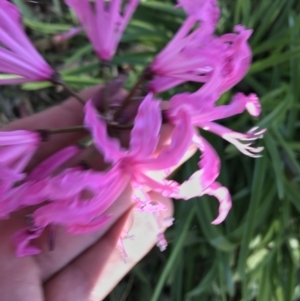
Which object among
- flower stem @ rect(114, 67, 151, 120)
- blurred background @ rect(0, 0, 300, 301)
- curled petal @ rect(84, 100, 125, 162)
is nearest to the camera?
curled petal @ rect(84, 100, 125, 162)

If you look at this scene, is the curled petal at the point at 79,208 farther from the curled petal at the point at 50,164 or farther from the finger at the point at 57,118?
the finger at the point at 57,118

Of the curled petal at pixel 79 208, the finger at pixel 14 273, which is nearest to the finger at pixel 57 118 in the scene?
the finger at pixel 14 273

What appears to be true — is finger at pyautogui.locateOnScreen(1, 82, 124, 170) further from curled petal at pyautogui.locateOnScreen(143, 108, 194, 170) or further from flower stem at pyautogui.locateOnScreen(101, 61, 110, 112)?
curled petal at pyautogui.locateOnScreen(143, 108, 194, 170)

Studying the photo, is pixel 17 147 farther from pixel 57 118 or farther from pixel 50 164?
pixel 57 118

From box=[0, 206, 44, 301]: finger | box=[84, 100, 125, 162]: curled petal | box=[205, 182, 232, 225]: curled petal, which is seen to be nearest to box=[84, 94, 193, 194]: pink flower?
box=[84, 100, 125, 162]: curled petal

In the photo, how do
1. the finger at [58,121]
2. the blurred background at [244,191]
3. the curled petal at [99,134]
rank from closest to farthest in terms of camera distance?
the curled petal at [99,134]
the finger at [58,121]
the blurred background at [244,191]

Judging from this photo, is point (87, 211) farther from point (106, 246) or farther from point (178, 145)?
point (106, 246)

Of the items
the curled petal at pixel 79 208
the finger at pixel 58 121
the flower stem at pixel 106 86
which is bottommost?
the finger at pixel 58 121
